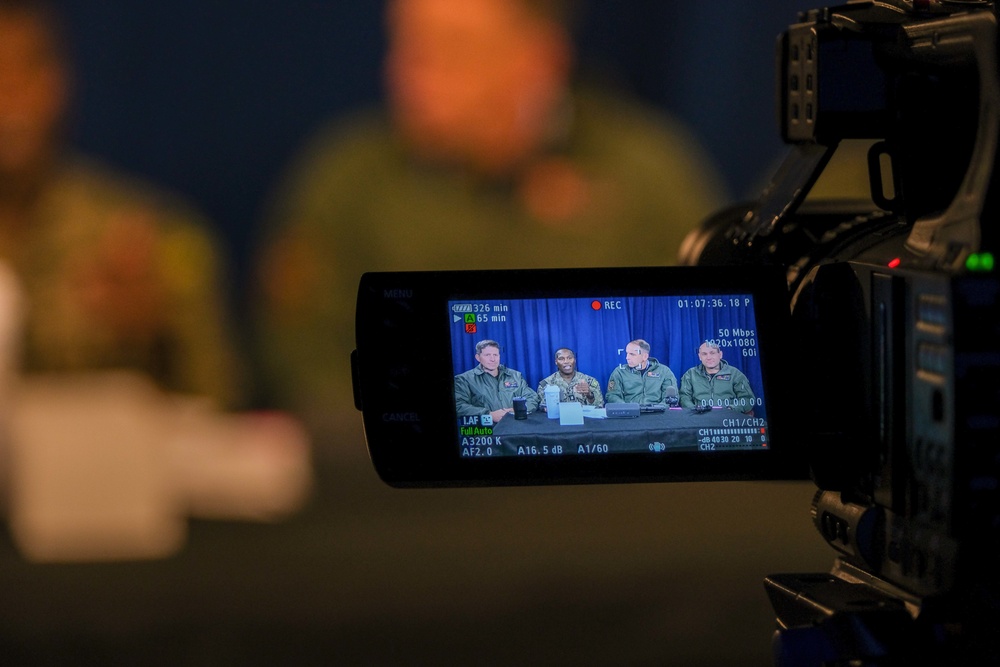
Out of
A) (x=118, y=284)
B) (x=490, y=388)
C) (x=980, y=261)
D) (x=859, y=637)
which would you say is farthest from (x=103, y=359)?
(x=980, y=261)

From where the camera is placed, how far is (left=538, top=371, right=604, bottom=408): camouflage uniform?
100cm

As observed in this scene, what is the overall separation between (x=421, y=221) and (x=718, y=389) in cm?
208

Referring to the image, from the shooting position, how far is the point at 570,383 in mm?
1001

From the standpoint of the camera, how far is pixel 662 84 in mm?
3207

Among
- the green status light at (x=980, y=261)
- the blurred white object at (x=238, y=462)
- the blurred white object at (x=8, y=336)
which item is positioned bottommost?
the blurred white object at (x=238, y=462)

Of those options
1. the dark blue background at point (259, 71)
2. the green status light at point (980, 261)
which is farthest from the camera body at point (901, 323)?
the dark blue background at point (259, 71)

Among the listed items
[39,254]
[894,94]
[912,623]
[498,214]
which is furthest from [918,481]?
[39,254]

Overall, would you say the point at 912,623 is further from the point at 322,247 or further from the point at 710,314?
the point at 322,247

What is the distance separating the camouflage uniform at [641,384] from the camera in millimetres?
998

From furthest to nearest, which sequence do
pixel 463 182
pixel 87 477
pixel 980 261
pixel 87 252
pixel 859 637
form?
1. pixel 463 182
2. pixel 87 252
3. pixel 87 477
4. pixel 859 637
5. pixel 980 261

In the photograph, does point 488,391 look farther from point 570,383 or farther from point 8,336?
point 8,336

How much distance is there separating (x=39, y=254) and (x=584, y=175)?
1.29 metres

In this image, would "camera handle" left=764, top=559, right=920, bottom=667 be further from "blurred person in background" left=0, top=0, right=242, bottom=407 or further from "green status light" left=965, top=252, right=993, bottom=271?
"blurred person in background" left=0, top=0, right=242, bottom=407

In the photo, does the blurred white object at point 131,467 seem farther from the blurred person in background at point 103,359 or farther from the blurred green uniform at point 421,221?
the blurred green uniform at point 421,221
